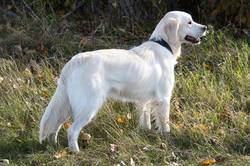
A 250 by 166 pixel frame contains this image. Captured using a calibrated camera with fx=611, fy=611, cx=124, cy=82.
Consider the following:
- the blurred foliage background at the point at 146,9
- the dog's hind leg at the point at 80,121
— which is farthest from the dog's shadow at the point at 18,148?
the blurred foliage background at the point at 146,9

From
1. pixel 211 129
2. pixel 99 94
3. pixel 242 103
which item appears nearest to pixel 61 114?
pixel 99 94

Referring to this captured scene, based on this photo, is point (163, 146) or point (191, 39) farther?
point (191, 39)

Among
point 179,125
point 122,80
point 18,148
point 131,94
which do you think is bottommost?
point 18,148

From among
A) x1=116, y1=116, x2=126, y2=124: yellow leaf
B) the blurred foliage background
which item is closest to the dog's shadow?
x1=116, y1=116, x2=126, y2=124: yellow leaf

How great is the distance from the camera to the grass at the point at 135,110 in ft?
16.9

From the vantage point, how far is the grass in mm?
5156

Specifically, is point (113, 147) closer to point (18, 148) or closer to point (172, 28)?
point (18, 148)

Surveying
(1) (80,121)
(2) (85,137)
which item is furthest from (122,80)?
(2) (85,137)

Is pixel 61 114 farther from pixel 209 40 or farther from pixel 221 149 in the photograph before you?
pixel 209 40

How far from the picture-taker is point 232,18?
8305 mm

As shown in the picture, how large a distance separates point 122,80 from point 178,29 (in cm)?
85

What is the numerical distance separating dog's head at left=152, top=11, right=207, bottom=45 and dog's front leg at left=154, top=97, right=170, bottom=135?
1.94ft

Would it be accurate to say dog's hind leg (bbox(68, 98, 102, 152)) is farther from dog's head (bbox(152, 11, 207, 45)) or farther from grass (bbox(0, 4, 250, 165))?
dog's head (bbox(152, 11, 207, 45))

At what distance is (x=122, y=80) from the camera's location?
209 inches
